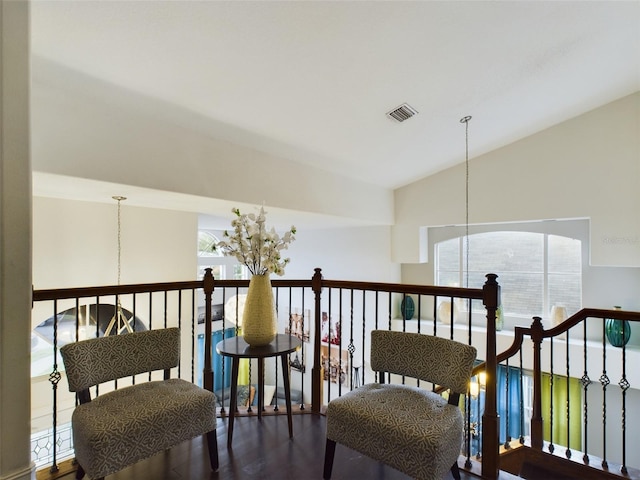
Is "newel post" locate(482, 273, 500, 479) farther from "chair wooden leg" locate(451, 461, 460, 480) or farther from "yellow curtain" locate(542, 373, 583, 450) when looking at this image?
"yellow curtain" locate(542, 373, 583, 450)

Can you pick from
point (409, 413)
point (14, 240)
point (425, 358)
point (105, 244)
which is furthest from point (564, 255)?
point (105, 244)

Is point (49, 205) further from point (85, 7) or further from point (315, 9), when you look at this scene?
point (315, 9)

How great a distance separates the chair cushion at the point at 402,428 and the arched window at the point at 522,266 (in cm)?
412

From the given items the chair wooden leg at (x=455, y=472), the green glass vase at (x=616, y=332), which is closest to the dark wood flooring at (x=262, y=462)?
the chair wooden leg at (x=455, y=472)

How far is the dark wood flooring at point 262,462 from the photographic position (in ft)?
5.97

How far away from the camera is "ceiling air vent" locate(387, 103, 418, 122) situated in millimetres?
3362

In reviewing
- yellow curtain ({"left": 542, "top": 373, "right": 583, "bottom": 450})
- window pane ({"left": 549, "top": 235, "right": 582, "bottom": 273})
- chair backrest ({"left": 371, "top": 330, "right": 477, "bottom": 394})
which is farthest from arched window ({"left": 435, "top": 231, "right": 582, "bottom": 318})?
chair backrest ({"left": 371, "top": 330, "right": 477, "bottom": 394})

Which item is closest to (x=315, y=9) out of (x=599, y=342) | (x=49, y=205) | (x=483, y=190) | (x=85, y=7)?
(x=85, y=7)

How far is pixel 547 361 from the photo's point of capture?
5.00 metres

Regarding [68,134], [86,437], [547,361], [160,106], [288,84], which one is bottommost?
[547,361]

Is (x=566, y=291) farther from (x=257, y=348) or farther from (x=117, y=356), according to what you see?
(x=117, y=356)

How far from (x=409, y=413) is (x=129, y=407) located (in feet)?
4.50

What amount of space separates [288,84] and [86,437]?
102 inches

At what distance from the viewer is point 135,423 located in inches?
61.2
